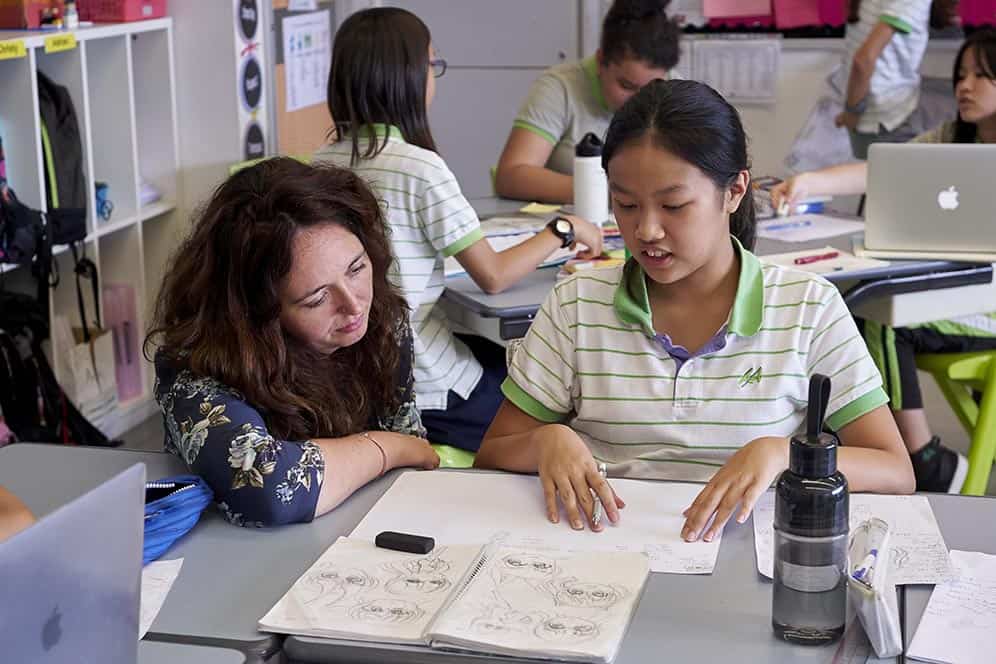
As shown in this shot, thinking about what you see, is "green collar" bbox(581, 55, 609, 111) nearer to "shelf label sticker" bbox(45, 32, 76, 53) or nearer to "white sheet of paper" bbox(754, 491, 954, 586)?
"shelf label sticker" bbox(45, 32, 76, 53)

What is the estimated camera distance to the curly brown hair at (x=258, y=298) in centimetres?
161

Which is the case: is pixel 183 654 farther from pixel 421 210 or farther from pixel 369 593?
pixel 421 210

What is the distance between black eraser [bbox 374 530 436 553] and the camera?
1373 millimetres

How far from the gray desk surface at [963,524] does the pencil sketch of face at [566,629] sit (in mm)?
324

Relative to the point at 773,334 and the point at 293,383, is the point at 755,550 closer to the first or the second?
the point at 773,334

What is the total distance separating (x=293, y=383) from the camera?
1.67 metres

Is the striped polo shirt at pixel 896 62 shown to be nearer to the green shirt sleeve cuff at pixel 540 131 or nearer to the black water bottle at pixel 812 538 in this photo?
the green shirt sleeve cuff at pixel 540 131

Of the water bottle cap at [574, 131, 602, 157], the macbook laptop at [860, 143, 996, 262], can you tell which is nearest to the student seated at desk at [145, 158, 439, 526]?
the water bottle cap at [574, 131, 602, 157]

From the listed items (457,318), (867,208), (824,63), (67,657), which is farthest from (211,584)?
(824,63)

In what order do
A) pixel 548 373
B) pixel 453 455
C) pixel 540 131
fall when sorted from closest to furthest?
1. pixel 548 373
2. pixel 453 455
3. pixel 540 131

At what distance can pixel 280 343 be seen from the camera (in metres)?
1.65

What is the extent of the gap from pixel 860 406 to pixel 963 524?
211 millimetres

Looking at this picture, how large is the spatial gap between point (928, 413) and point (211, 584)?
289cm

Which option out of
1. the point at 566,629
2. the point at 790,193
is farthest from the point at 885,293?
the point at 566,629
